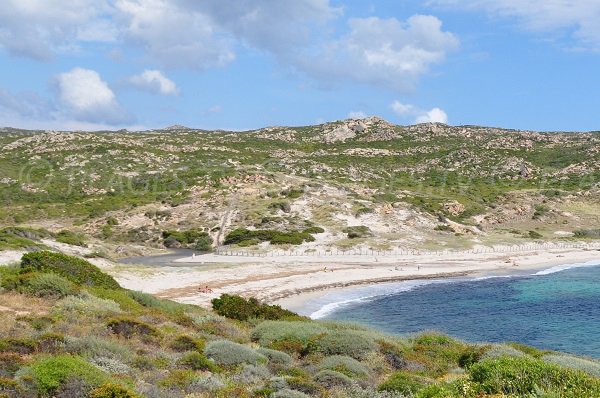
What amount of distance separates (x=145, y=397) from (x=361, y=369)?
20.4 ft

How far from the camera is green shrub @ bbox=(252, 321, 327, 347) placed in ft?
57.7

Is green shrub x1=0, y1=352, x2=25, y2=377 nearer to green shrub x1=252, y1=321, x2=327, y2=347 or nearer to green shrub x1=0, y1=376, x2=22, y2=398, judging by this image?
green shrub x1=0, y1=376, x2=22, y2=398

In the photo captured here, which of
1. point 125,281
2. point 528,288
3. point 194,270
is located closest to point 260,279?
point 194,270

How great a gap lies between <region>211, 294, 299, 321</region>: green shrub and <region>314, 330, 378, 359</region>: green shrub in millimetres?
6433

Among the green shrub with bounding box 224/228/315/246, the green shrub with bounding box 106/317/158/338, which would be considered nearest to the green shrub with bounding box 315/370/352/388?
the green shrub with bounding box 106/317/158/338

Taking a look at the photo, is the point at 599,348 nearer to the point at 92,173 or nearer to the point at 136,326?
the point at 136,326

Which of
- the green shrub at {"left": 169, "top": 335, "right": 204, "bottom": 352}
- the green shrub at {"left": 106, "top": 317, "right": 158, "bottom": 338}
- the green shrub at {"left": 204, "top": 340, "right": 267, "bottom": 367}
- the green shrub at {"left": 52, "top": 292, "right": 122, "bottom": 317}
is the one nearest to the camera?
the green shrub at {"left": 204, "top": 340, "right": 267, "bottom": 367}

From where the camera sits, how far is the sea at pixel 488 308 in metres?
30.1

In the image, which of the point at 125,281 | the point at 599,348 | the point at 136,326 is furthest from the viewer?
the point at 125,281

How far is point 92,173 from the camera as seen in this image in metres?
101

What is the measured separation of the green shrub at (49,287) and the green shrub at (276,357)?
8.14 metres

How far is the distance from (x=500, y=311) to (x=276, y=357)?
26011 millimetres

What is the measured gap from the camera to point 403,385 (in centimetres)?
1234

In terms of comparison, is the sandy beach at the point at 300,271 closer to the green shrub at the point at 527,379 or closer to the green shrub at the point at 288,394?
the green shrub at the point at 288,394
